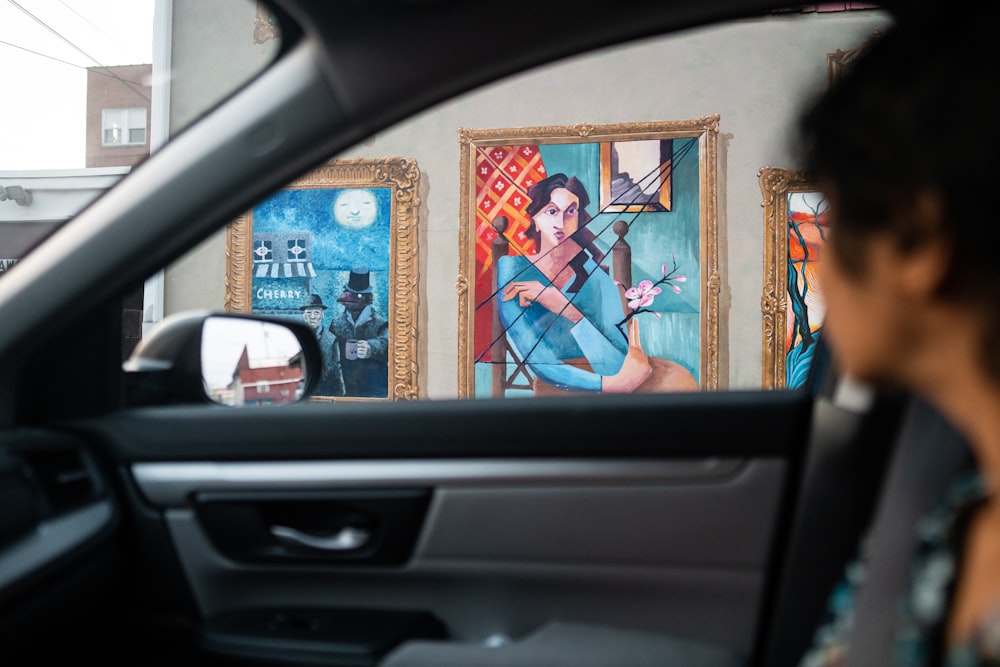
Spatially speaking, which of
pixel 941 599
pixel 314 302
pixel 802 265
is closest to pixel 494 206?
pixel 314 302

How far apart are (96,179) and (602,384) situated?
562cm

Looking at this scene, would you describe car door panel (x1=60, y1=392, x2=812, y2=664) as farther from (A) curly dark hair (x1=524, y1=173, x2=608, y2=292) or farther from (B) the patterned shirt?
(A) curly dark hair (x1=524, y1=173, x2=608, y2=292)

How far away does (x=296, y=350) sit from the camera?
1.84m

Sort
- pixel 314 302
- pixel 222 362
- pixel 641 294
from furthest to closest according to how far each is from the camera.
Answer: pixel 314 302, pixel 641 294, pixel 222 362

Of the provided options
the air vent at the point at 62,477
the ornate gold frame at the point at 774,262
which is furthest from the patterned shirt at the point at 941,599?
the ornate gold frame at the point at 774,262

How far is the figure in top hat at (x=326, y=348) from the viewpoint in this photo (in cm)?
721

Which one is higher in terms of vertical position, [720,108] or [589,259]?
[720,108]

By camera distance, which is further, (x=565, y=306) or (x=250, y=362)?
(x=565, y=306)

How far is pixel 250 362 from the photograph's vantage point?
1.79 m

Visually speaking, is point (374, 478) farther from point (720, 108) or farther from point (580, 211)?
point (720, 108)

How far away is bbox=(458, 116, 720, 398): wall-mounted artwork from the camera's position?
645cm

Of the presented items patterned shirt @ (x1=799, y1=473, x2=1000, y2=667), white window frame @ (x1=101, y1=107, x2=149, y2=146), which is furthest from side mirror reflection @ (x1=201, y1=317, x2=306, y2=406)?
white window frame @ (x1=101, y1=107, x2=149, y2=146)

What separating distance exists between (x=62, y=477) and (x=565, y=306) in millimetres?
5678

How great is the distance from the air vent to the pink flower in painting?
563 cm
